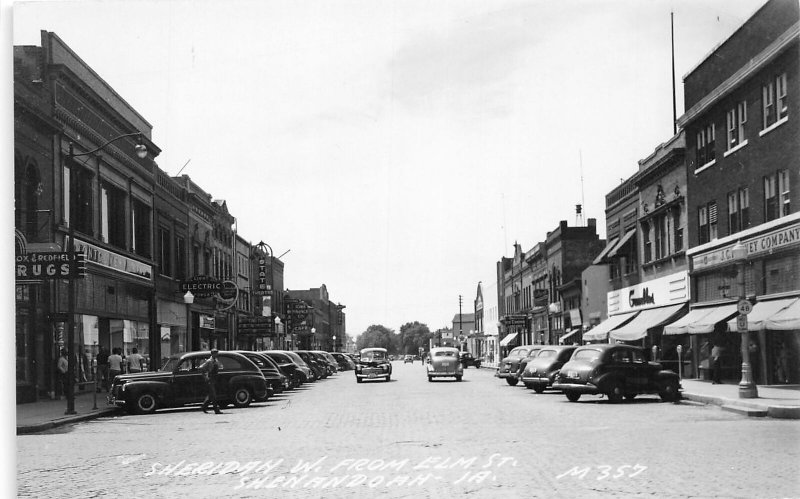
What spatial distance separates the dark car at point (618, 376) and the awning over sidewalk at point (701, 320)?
22.1ft

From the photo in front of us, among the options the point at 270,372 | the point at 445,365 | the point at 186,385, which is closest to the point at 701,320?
the point at 445,365

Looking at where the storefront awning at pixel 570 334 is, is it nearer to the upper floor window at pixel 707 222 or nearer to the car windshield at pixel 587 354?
the upper floor window at pixel 707 222

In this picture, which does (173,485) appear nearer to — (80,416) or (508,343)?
(80,416)

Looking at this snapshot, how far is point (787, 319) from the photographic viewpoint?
2616 centimetres

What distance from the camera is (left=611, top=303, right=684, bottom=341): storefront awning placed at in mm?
39062

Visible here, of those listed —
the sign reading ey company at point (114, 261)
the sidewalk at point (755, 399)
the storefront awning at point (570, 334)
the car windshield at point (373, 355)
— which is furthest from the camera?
the storefront awning at point (570, 334)

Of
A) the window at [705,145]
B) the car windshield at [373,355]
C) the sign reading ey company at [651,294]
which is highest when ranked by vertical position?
the window at [705,145]

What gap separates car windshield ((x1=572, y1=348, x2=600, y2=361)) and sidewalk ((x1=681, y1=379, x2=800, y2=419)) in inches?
115

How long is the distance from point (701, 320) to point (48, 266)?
73.2 ft

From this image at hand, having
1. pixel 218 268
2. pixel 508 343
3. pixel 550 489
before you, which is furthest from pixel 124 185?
pixel 508 343

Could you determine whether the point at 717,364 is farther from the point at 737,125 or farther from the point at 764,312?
the point at 737,125

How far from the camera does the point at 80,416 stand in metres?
22.9

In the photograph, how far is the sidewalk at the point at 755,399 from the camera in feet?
65.8

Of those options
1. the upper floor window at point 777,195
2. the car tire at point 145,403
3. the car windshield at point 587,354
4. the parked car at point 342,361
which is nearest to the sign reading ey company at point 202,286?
the car tire at point 145,403
